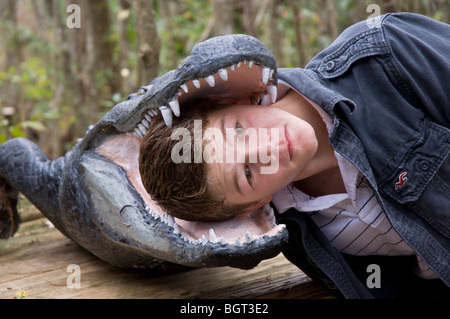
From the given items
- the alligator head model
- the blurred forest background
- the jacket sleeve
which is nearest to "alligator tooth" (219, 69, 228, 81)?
the alligator head model

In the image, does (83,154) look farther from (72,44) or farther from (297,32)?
(72,44)

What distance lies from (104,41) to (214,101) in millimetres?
5539

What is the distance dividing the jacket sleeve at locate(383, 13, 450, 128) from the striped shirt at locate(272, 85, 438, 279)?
31cm

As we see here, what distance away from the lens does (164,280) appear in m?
2.27

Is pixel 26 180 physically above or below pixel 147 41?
below

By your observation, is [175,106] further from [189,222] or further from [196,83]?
[189,222]

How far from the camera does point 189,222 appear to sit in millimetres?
1960

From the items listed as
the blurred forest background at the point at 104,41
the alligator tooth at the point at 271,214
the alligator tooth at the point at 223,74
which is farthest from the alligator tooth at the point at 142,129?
the blurred forest background at the point at 104,41

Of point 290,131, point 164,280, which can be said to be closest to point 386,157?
point 290,131

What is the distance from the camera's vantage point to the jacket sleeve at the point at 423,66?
1904 millimetres

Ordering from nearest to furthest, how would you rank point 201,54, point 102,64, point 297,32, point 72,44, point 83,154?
point 201,54, point 83,154, point 297,32, point 72,44, point 102,64

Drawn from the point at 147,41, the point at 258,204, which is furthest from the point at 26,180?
the point at 147,41
